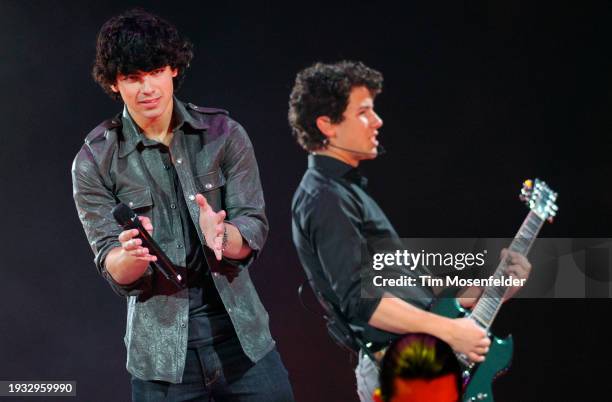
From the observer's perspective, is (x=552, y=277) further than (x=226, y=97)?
No

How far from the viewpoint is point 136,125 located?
9.61 feet

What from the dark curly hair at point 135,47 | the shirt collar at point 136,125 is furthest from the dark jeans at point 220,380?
the dark curly hair at point 135,47

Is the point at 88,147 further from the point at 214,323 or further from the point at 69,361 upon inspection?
the point at 69,361

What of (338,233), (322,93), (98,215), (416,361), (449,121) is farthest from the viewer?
(449,121)

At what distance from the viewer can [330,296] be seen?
2650 millimetres

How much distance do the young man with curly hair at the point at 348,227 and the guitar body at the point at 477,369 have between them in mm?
27

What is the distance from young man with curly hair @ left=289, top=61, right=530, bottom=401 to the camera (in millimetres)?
2580

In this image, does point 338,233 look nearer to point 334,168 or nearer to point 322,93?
point 334,168

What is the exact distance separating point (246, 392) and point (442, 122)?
1.18 metres

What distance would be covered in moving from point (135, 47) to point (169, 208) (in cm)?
55

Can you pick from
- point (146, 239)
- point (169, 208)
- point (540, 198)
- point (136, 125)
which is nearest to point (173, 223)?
point (169, 208)

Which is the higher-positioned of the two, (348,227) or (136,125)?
(136,125)

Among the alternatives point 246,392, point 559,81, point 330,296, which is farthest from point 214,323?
point 559,81

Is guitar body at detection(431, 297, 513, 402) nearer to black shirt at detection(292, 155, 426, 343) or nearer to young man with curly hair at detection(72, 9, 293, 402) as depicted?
black shirt at detection(292, 155, 426, 343)
